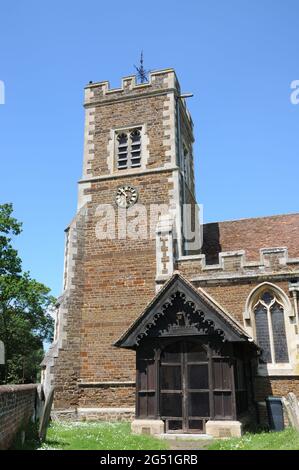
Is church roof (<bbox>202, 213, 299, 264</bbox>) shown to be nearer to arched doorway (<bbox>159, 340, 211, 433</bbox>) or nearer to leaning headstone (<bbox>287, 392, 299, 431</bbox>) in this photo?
arched doorway (<bbox>159, 340, 211, 433</bbox>)

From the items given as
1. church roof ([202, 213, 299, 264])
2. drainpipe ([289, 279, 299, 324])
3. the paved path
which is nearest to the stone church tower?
church roof ([202, 213, 299, 264])

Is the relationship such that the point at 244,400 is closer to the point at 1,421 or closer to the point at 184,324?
the point at 184,324

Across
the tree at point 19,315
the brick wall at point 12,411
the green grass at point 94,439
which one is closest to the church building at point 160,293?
the green grass at point 94,439

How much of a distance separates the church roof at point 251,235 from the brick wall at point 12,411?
29.1 feet

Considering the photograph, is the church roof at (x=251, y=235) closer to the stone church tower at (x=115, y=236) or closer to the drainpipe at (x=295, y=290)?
the stone church tower at (x=115, y=236)

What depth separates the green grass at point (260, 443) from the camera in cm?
816

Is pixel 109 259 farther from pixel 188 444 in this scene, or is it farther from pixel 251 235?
pixel 188 444

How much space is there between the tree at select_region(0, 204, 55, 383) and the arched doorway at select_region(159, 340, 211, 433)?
16013 mm

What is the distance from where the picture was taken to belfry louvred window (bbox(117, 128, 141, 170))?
18109 millimetres

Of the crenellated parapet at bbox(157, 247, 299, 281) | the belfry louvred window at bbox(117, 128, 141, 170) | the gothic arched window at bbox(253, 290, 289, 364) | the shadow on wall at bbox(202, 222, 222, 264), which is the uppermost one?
the belfry louvred window at bbox(117, 128, 141, 170)
